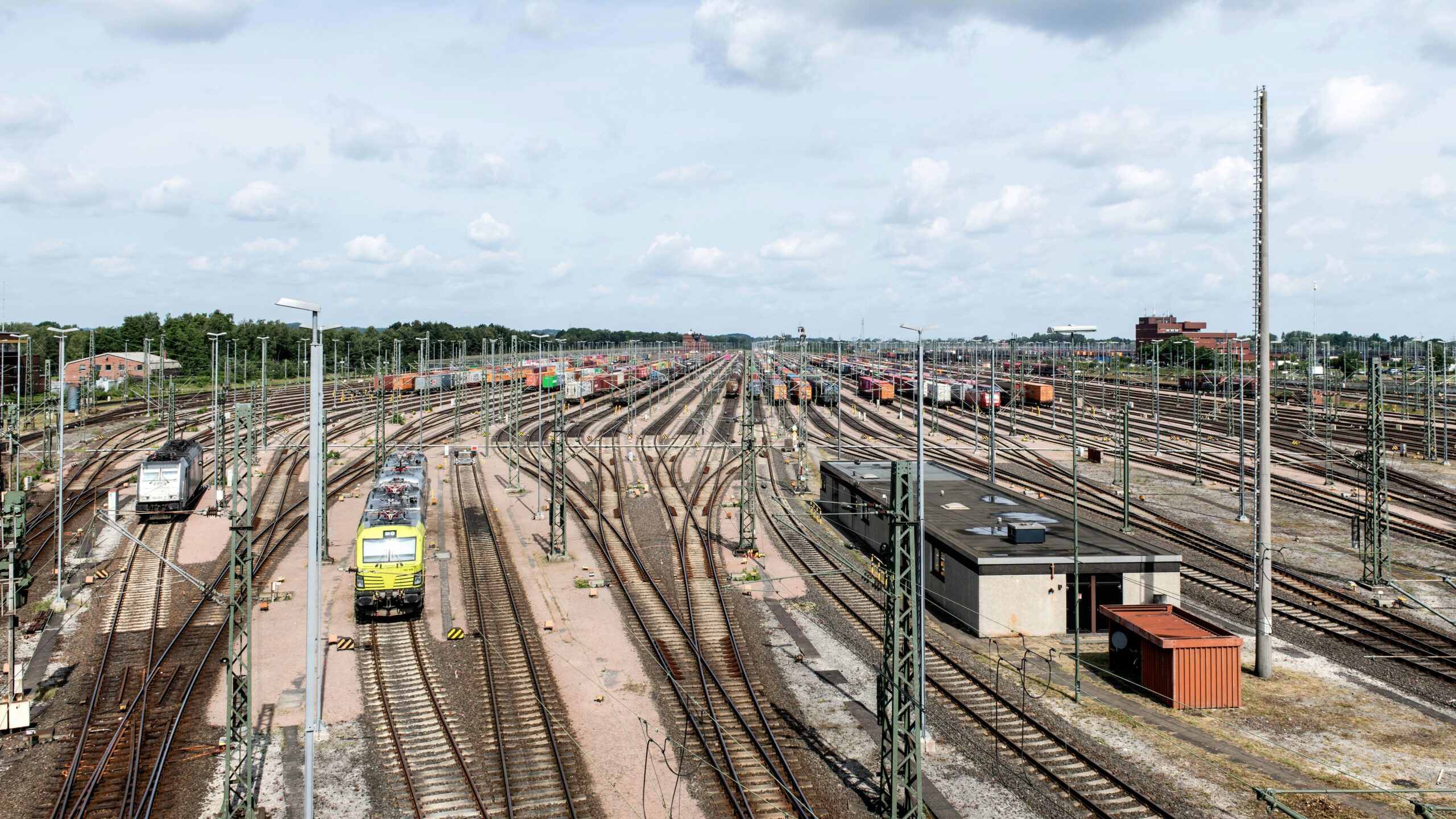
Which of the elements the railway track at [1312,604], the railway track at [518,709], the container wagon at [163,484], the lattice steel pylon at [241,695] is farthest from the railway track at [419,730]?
the railway track at [1312,604]

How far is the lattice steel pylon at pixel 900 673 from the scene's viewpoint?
57.7 ft

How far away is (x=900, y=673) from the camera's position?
18.0 meters

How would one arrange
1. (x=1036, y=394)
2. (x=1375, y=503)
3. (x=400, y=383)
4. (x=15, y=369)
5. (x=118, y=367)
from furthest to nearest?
1. (x=118, y=367)
2. (x=400, y=383)
3. (x=1036, y=394)
4. (x=15, y=369)
5. (x=1375, y=503)

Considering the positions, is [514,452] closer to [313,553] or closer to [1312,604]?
[1312,604]

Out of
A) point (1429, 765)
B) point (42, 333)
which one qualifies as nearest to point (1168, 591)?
point (1429, 765)

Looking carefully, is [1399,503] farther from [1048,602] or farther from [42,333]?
[42,333]

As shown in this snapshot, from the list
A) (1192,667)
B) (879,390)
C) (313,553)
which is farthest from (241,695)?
(879,390)

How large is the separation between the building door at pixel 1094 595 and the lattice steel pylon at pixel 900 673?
44.0 ft

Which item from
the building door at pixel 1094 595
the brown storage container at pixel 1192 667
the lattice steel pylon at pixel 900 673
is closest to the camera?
the lattice steel pylon at pixel 900 673

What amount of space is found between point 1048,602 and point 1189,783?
10.5 metres

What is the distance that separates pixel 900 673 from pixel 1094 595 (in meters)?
14.9

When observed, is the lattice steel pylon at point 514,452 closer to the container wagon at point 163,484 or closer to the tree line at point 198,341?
the container wagon at point 163,484

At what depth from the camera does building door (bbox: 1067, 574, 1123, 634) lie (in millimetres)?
30406

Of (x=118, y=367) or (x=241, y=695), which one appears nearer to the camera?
(x=241, y=695)
